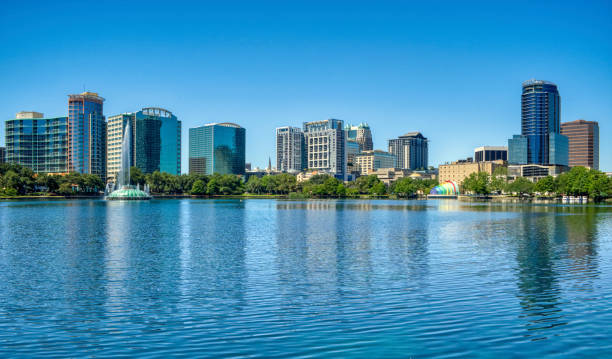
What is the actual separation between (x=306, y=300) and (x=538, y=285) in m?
13.0

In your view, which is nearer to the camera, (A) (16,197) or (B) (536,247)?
(B) (536,247)

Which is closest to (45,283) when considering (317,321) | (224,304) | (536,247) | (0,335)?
(0,335)

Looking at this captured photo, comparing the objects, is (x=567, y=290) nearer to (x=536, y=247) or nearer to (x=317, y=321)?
(x=317, y=321)

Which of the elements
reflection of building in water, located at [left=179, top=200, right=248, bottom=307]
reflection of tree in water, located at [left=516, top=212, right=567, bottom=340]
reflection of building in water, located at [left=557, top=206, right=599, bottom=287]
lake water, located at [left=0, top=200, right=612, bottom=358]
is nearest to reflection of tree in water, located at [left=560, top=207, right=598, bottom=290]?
reflection of building in water, located at [left=557, top=206, right=599, bottom=287]

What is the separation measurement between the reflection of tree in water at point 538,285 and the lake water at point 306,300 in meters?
0.10

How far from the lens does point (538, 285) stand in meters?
26.8

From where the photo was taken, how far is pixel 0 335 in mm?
17766

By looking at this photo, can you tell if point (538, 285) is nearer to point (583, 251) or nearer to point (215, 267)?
point (583, 251)

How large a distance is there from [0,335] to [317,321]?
11373 millimetres

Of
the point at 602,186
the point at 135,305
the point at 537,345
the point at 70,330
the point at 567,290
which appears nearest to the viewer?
the point at 537,345

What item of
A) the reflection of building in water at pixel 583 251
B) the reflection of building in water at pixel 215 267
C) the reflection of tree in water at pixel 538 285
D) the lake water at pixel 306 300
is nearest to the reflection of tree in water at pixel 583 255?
the reflection of building in water at pixel 583 251

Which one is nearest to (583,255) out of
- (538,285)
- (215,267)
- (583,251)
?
(583,251)

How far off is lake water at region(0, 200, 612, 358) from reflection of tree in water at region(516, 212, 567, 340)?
97 millimetres

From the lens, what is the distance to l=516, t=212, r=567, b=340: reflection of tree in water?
20016mm
